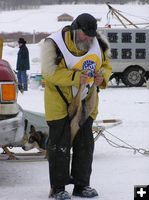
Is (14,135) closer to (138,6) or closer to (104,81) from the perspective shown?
(104,81)

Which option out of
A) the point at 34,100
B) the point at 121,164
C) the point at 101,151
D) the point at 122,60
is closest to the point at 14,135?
the point at 121,164

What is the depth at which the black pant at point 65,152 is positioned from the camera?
189 inches

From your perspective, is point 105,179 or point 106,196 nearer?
point 106,196

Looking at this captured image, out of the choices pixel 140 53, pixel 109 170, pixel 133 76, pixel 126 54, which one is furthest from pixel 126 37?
pixel 109 170

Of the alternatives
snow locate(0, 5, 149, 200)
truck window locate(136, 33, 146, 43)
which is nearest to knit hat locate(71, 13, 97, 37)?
snow locate(0, 5, 149, 200)

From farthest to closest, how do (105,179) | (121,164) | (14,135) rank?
(121,164) < (105,179) < (14,135)

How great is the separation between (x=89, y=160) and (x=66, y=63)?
79 cm

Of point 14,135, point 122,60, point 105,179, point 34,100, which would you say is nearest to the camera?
point 14,135

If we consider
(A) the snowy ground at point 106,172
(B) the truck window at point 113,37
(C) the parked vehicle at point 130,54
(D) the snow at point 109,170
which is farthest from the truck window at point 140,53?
(A) the snowy ground at point 106,172

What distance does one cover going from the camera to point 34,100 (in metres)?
14.4

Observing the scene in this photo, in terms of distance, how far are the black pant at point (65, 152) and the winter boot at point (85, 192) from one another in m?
0.04

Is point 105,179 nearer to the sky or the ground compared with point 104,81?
nearer to the ground

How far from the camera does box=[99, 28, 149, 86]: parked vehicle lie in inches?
746

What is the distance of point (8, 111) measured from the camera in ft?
17.3
